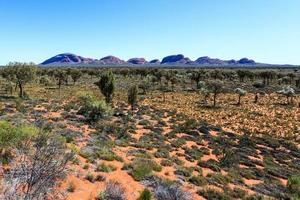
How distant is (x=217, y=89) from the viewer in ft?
181

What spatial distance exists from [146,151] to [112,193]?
9.99 m

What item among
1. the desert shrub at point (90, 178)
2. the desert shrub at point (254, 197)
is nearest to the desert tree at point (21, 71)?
the desert shrub at point (90, 178)

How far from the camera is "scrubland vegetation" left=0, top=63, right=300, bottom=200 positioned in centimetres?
1352

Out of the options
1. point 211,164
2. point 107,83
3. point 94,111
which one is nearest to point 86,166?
point 211,164

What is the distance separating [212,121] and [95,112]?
15.7 meters

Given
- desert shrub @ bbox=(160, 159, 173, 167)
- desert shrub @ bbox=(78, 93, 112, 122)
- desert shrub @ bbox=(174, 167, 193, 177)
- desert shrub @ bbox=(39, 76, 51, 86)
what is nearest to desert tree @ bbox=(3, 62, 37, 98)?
desert shrub @ bbox=(78, 93, 112, 122)

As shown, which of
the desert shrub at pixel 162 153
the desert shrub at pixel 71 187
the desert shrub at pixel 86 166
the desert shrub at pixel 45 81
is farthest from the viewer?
the desert shrub at pixel 45 81

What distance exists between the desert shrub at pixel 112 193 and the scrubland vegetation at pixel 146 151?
0.15 ft

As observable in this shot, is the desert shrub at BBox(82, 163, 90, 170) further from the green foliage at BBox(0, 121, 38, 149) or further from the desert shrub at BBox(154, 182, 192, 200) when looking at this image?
the desert shrub at BBox(154, 182, 192, 200)

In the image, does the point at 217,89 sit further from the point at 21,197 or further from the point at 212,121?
the point at 21,197

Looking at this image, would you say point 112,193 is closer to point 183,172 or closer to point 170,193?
point 170,193

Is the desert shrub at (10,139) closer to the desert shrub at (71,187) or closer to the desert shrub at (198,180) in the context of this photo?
the desert shrub at (71,187)

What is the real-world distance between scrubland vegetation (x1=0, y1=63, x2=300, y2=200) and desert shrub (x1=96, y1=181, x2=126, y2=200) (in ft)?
0.15

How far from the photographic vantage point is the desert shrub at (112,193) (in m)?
13.6
